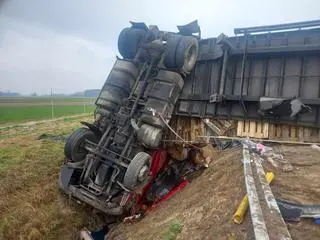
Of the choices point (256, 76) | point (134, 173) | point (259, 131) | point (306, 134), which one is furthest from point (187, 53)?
point (306, 134)

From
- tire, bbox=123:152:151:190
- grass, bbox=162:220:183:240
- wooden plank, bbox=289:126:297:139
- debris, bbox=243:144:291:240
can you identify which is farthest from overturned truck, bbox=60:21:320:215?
debris, bbox=243:144:291:240

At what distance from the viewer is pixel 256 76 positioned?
806 centimetres

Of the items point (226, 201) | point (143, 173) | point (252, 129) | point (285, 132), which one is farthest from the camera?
point (252, 129)

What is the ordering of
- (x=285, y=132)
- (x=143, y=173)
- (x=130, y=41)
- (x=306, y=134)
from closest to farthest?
(x=143, y=173) → (x=306, y=134) → (x=285, y=132) → (x=130, y=41)

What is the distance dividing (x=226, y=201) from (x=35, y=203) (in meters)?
4.43

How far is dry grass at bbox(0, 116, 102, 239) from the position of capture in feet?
20.4

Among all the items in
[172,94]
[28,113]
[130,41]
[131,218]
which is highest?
[130,41]

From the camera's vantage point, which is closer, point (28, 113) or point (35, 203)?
point (35, 203)

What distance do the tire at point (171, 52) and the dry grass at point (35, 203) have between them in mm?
4111

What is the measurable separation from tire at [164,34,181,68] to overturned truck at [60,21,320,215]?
0.03 metres

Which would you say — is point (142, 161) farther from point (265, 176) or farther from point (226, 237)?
point (226, 237)

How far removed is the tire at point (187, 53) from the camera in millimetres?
7824

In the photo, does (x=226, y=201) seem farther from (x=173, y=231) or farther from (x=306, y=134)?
(x=306, y=134)

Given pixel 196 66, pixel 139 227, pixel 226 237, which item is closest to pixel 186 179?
pixel 139 227
